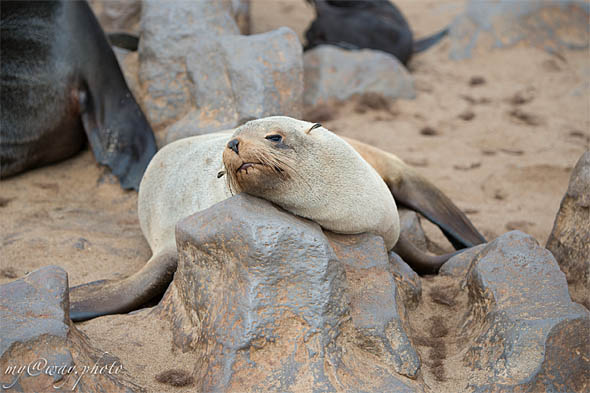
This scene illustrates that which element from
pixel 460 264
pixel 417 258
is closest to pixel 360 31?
pixel 417 258

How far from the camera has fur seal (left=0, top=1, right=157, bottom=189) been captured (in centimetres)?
489

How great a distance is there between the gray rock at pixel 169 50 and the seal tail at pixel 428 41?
311 centimetres

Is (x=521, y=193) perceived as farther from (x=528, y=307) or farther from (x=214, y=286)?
(x=214, y=286)

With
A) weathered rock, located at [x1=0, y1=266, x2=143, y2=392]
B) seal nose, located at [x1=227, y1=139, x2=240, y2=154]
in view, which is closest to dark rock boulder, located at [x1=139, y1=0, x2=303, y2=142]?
seal nose, located at [x1=227, y1=139, x2=240, y2=154]

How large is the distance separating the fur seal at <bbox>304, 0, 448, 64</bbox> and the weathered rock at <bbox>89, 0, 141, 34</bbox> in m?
1.73

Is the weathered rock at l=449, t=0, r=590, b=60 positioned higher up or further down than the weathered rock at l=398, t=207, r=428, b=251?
further down

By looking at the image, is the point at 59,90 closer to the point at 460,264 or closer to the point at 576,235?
the point at 460,264

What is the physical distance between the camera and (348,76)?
6492 mm

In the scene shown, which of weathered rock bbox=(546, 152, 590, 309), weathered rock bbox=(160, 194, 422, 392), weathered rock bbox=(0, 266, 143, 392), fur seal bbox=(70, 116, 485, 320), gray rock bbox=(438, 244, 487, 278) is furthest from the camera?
gray rock bbox=(438, 244, 487, 278)

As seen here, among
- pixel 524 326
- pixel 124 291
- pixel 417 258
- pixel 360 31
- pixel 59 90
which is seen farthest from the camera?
pixel 360 31

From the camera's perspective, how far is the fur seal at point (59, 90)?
4895 mm

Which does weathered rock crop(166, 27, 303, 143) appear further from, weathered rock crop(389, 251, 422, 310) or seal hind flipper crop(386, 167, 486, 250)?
weathered rock crop(389, 251, 422, 310)

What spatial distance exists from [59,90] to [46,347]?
10.3 ft

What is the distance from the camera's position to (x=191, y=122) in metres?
4.92
